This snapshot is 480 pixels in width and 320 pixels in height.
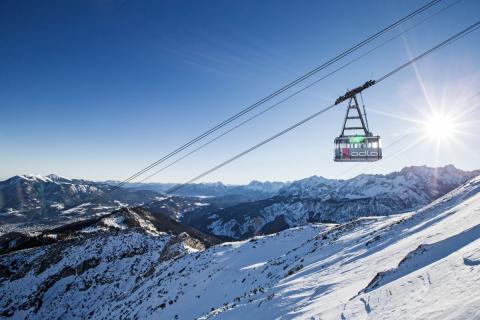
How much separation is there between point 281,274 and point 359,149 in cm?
1374

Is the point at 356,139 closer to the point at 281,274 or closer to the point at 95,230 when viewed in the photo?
the point at 281,274

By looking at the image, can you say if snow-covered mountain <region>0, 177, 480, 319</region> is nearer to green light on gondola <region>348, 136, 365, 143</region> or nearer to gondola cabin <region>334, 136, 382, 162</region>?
gondola cabin <region>334, 136, 382, 162</region>

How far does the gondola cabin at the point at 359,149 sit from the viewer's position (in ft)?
67.0

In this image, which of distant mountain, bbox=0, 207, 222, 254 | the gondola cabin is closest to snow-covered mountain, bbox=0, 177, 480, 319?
the gondola cabin

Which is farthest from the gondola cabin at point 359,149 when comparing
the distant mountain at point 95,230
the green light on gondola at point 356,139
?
the distant mountain at point 95,230

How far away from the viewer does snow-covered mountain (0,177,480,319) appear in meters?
10.5

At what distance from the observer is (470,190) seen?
2627cm

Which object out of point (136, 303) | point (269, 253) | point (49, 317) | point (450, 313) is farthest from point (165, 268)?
point (450, 313)

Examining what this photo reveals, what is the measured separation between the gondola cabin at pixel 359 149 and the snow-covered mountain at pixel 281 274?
587cm

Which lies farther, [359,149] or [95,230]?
[95,230]

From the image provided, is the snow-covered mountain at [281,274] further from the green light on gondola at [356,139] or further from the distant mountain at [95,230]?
the distant mountain at [95,230]

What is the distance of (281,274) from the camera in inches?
1077

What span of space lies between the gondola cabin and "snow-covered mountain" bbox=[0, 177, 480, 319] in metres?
5.87

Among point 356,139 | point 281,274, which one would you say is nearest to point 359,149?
point 356,139
